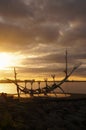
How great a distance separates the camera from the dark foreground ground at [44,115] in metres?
28.0

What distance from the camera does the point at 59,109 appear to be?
37094 millimetres

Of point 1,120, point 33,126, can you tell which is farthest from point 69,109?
point 1,120

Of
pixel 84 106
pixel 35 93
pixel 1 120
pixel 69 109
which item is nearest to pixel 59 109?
pixel 69 109

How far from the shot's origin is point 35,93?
181 ft

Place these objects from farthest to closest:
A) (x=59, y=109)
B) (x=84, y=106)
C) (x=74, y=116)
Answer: (x=84, y=106), (x=59, y=109), (x=74, y=116)

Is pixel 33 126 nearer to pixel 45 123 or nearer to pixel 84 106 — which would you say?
pixel 45 123

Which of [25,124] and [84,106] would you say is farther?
[84,106]

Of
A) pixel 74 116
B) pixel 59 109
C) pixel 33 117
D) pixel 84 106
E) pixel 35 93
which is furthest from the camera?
pixel 35 93

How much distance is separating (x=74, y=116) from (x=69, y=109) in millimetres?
3337

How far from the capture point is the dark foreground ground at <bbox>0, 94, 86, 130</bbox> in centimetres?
2800

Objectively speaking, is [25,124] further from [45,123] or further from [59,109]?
[59,109]

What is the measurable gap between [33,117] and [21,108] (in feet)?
10.9

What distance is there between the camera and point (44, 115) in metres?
33.2

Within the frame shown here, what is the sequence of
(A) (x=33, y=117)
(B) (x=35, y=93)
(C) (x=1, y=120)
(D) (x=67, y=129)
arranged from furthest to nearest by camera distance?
(B) (x=35, y=93)
(A) (x=33, y=117)
(D) (x=67, y=129)
(C) (x=1, y=120)
